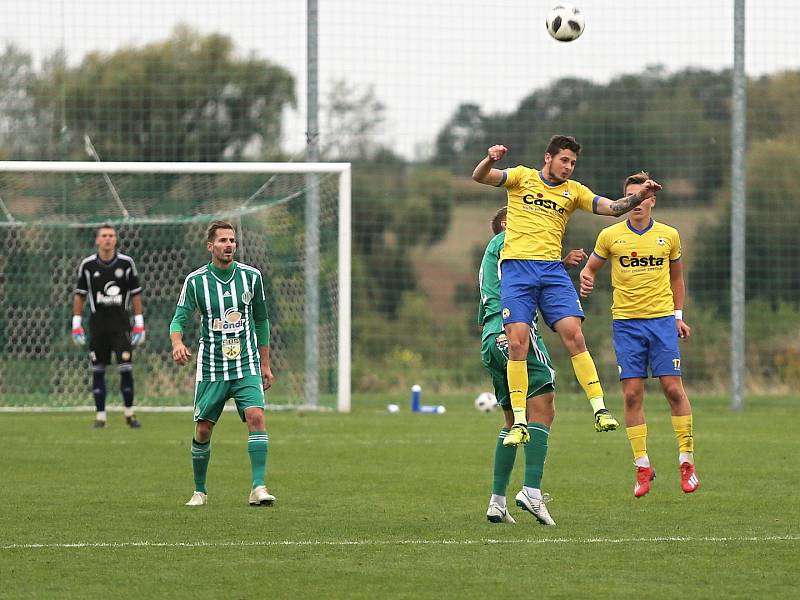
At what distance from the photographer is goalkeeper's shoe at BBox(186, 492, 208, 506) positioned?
31.7 ft

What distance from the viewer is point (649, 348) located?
10.6 metres

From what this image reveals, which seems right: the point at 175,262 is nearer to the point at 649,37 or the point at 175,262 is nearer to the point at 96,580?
the point at 649,37

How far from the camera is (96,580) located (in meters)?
6.74

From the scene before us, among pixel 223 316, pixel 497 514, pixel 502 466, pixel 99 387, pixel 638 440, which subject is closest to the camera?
pixel 497 514

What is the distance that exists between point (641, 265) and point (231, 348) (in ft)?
10.0

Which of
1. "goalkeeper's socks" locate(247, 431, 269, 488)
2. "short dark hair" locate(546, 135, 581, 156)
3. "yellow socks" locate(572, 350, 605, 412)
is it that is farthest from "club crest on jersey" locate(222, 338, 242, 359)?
"short dark hair" locate(546, 135, 581, 156)

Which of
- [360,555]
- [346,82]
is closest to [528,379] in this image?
[360,555]

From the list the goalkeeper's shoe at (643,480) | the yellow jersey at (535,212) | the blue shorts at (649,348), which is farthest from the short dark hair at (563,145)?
the goalkeeper's shoe at (643,480)

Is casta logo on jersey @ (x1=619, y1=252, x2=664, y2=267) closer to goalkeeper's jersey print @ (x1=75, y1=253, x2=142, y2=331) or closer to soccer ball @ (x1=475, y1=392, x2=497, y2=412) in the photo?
goalkeeper's jersey print @ (x1=75, y1=253, x2=142, y2=331)

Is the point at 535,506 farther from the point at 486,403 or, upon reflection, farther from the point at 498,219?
the point at 486,403

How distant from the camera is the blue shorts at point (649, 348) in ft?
34.3

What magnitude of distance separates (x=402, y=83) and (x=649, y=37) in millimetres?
3841

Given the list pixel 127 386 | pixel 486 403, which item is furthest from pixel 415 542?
pixel 486 403

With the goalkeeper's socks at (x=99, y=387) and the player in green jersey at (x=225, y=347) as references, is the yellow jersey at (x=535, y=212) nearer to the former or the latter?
the player in green jersey at (x=225, y=347)
